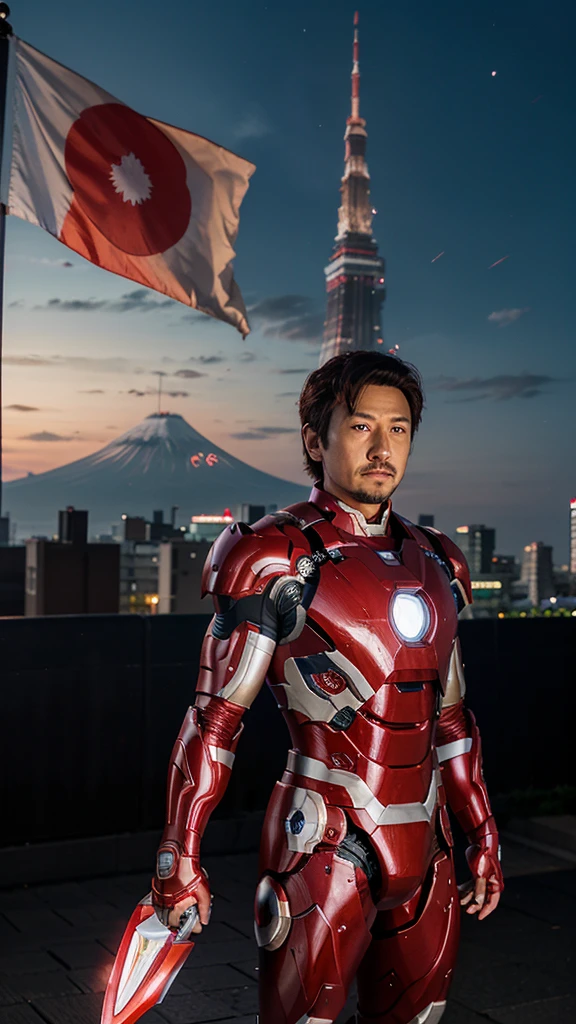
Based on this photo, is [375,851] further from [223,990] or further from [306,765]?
[223,990]

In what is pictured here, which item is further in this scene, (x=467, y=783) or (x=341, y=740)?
(x=467, y=783)

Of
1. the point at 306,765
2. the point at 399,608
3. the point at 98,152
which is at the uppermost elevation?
the point at 98,152

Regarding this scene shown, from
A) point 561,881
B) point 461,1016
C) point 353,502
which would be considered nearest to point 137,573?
point 561,881

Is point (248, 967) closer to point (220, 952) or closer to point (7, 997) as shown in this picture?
point (220, 952)

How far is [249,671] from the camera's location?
2.67 metres

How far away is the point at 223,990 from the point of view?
14.1 ft

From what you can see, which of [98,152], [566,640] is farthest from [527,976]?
[98,152]

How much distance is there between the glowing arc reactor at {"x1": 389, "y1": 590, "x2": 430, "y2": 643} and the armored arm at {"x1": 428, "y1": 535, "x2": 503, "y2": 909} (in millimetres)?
303

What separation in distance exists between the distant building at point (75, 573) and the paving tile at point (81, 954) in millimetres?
65792

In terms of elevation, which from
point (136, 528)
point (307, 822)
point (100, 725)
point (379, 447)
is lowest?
point (100, 725)

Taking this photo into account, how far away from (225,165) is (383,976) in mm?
5430

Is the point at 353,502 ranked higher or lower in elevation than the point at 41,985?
higher

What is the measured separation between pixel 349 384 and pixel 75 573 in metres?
72.7

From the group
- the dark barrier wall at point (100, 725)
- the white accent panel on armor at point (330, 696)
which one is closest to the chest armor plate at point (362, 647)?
the white accent panel on armor at point (330, 696)
